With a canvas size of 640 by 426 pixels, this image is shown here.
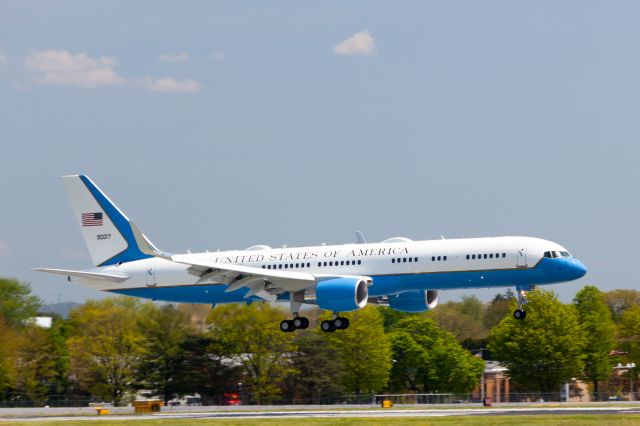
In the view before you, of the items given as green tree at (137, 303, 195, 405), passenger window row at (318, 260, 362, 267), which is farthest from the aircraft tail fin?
green tree at (137, 303, 195, 405)

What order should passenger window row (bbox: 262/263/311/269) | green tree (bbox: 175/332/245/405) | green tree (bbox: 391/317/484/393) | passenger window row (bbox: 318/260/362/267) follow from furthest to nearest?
1. green tree (bbox: 391/317/484/393)
2. green tree (bbox: 175/332/245/405)
3. passenger window row (bbox: 262/263/311/269)
4. passenger window row (bbox: 318/260/362/267)

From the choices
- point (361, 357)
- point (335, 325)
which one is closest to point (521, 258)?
point (335, 325)

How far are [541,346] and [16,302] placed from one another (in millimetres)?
64256

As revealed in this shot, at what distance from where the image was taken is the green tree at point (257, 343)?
9462 cm

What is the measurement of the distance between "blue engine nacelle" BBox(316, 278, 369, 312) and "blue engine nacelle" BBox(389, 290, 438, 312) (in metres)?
5.93

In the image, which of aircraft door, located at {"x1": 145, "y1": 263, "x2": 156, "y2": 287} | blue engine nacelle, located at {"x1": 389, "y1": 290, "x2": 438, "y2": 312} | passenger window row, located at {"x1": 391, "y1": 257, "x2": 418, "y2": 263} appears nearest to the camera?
passenger window row, located at {"x1": 391, "y1": 257, "x2": 418, "y2": 263}

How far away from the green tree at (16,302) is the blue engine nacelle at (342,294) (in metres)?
67.8

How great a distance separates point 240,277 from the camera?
208 ft

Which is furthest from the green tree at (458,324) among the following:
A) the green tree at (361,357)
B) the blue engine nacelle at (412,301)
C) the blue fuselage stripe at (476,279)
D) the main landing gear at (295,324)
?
the blue fuselage stripe at (476,279)

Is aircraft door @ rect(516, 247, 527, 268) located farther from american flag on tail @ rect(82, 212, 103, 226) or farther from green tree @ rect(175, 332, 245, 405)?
green tree @ rect(175, 332, 245, 405)

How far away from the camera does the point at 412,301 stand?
67312 millimetres

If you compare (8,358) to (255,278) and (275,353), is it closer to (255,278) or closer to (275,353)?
(275,353)

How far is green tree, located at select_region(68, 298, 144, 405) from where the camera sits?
94.4 m

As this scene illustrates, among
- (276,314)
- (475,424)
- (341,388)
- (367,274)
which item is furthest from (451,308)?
(475,424)
